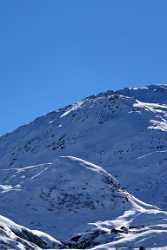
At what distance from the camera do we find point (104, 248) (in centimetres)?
14750

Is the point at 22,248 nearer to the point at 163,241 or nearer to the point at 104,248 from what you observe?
the point at 104,248

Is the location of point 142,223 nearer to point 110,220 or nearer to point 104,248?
point 110,220

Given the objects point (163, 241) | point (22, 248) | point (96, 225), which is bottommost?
point (22, 248)

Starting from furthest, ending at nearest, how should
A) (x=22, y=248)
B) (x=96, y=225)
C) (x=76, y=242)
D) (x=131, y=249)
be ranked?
(x=96, y=225) → (x=76, y=242) → (x=131, y=249) → (x=22, y=248)

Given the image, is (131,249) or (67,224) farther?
(67,224)

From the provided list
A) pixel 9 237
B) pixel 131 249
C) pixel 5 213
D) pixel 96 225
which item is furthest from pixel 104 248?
pixel 5 213

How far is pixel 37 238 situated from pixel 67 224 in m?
42.6

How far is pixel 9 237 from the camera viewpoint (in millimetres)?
133750

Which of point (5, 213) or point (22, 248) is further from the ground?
point (5, 213)

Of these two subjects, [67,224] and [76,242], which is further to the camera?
[67,224]

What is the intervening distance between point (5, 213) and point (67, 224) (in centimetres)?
1435

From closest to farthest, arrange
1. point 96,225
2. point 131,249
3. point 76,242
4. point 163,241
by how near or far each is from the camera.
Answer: point 131,249, point 163,241, point 76,242, point 96,225

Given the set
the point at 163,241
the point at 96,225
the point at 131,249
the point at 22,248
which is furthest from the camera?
the point at 96,225

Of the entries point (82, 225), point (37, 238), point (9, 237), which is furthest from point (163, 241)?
point (82, 225)
